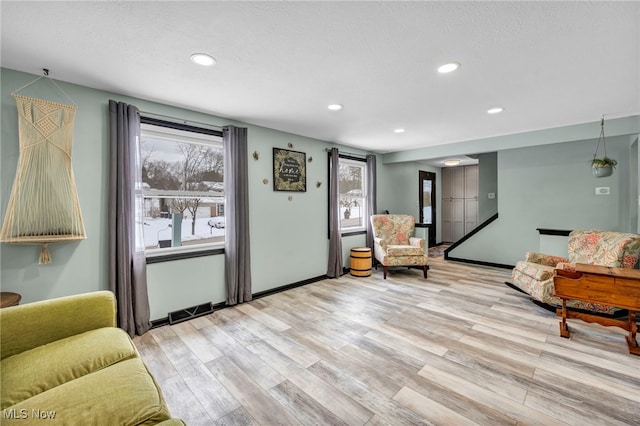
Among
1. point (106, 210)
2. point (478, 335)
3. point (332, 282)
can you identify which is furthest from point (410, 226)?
point (106, 210)

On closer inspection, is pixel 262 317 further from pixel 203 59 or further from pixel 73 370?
pixel 203 59

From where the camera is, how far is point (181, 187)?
3170 millimetres

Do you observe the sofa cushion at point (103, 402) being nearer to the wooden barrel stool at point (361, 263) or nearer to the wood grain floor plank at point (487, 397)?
the wood grain floor plank at point (487, 397)

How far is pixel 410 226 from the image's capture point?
521cm

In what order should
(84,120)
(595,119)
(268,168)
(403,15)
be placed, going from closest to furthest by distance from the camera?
(403,15) → (84,120) → (595,119) → (268,168)

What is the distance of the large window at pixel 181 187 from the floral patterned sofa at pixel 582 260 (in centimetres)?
386

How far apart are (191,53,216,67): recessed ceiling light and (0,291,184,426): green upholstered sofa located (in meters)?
1.81

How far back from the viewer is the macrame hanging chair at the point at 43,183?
82.2 inches

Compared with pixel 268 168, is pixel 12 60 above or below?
above

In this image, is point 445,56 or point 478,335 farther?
point 478,335

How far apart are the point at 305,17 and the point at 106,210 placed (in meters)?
2.47

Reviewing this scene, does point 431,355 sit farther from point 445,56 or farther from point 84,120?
point 84,120

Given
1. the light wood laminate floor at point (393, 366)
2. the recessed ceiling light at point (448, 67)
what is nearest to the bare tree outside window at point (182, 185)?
the light wood laminate floor at point (393, 366)

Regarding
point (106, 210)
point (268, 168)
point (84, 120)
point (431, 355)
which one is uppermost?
point (84, 120)
